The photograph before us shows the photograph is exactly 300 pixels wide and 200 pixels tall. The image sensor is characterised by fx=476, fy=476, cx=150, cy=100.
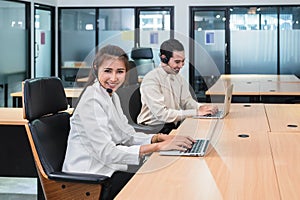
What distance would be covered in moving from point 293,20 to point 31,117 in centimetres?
736

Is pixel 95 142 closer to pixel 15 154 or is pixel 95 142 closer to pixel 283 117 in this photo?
pixel 15 154

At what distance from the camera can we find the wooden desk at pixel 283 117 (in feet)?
9.28

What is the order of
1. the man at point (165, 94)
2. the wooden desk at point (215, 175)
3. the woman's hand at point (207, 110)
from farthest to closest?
the man at point (165, 94)
the woman's hand at point (207, 110)
the wooden desk at point (215, 175)

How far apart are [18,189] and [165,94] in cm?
146

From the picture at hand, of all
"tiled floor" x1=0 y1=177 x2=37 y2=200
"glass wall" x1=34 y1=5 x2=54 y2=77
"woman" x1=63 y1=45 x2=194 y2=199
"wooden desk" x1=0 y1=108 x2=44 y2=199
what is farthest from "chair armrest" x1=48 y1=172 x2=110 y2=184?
"glass wall" x1=34 y1=5 x2=54 y2=77

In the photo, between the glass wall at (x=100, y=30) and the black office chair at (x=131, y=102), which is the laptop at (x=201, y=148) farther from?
the glass wall at (x=100, y=30)

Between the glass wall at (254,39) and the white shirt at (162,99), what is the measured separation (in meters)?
5.28

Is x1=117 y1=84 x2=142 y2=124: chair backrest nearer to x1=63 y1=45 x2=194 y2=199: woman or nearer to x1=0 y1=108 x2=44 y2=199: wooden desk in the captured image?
x1=0 y1=108 x2=44 y2=199: wooden desk

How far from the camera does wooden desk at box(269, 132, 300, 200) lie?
5.17ft

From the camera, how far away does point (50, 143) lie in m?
2.26

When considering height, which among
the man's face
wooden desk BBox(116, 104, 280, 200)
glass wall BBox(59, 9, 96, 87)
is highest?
glass wall BBox(59, 9, 96, 87)

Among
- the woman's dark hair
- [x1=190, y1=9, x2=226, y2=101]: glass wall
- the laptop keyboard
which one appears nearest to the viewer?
the laptop keyboard

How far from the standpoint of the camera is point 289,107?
12.7 ft

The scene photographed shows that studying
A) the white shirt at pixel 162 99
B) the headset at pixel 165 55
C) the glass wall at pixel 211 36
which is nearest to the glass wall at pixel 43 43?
the glass wall at pixel 211 36
